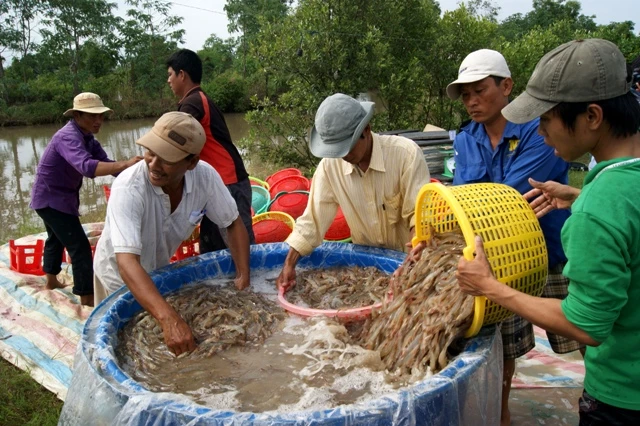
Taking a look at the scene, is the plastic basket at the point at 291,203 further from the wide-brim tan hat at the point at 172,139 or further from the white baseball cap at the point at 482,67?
the white baseball cap at the point at 482,67

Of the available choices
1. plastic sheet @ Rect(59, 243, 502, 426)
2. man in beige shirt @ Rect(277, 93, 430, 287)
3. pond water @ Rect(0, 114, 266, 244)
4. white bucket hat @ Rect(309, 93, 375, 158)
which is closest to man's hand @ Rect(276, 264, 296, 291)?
man in beige shirt @ Rect(277, 93, 430, 287)

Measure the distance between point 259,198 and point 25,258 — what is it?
3010 mm

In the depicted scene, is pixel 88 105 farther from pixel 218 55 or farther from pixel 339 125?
pixel 218 55

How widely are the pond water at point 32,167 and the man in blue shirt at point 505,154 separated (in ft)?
25.3

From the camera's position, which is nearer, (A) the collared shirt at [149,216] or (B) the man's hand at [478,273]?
(B) the man's hand at [478,273]

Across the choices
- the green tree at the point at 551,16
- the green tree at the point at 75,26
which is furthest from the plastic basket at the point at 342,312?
the green tree at the point at 551,16

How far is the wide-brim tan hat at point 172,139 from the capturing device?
2877 mm

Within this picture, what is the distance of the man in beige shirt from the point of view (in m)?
3.04

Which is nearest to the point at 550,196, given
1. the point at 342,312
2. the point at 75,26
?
the point at 342,312

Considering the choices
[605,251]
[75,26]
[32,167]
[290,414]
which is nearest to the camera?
[605,251]

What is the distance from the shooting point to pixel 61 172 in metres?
5.11

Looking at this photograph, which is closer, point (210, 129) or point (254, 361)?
point (254, 361)

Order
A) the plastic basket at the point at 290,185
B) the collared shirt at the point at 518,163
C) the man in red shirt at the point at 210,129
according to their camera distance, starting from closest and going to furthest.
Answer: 1. the collared shirt at the point at 518,163
2. the man in red shirt at the point at 210,129
3. the plastic basket at the point at 290,185

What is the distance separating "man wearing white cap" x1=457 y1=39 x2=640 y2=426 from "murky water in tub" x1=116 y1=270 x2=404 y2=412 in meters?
0.88
